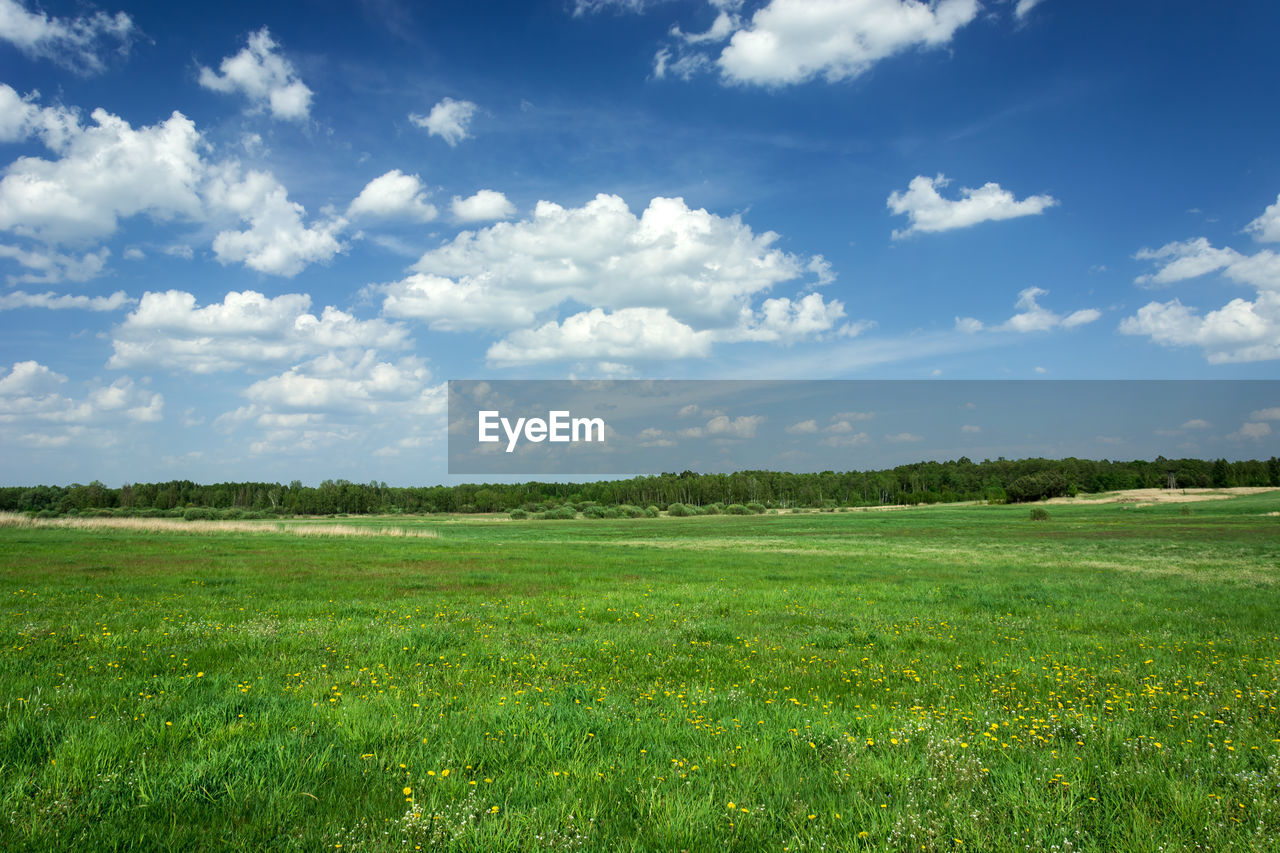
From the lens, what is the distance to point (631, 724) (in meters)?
6.86

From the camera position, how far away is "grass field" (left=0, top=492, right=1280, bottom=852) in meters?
4.63

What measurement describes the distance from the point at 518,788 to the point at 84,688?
19.3 ft

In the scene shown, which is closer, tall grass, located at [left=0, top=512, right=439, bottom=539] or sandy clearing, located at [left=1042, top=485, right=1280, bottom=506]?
tall grass, located at [left=0, top=512, right=439, bottom=539]

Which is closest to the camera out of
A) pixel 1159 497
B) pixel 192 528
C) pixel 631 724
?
pixel 631 724

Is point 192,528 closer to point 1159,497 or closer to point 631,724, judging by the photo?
point 631,724

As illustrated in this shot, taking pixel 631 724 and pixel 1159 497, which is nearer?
pixel 631 724

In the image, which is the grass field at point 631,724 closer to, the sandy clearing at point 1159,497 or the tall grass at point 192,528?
the tall grass at point 192,528

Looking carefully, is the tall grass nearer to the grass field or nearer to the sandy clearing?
the grass field

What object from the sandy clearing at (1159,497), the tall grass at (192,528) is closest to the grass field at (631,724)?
the tall grass at (192,528)

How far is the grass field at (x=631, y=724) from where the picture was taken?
4629 mm

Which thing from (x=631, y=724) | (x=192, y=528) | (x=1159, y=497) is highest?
(x=631, y=724)

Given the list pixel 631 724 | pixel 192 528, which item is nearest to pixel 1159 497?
pixel 192 528

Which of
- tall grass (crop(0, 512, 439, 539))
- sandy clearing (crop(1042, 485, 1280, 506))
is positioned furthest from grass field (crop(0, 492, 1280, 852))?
sandy clearing (crop(1042, 485, 1280, 506))

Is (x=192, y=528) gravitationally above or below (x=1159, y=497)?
above
